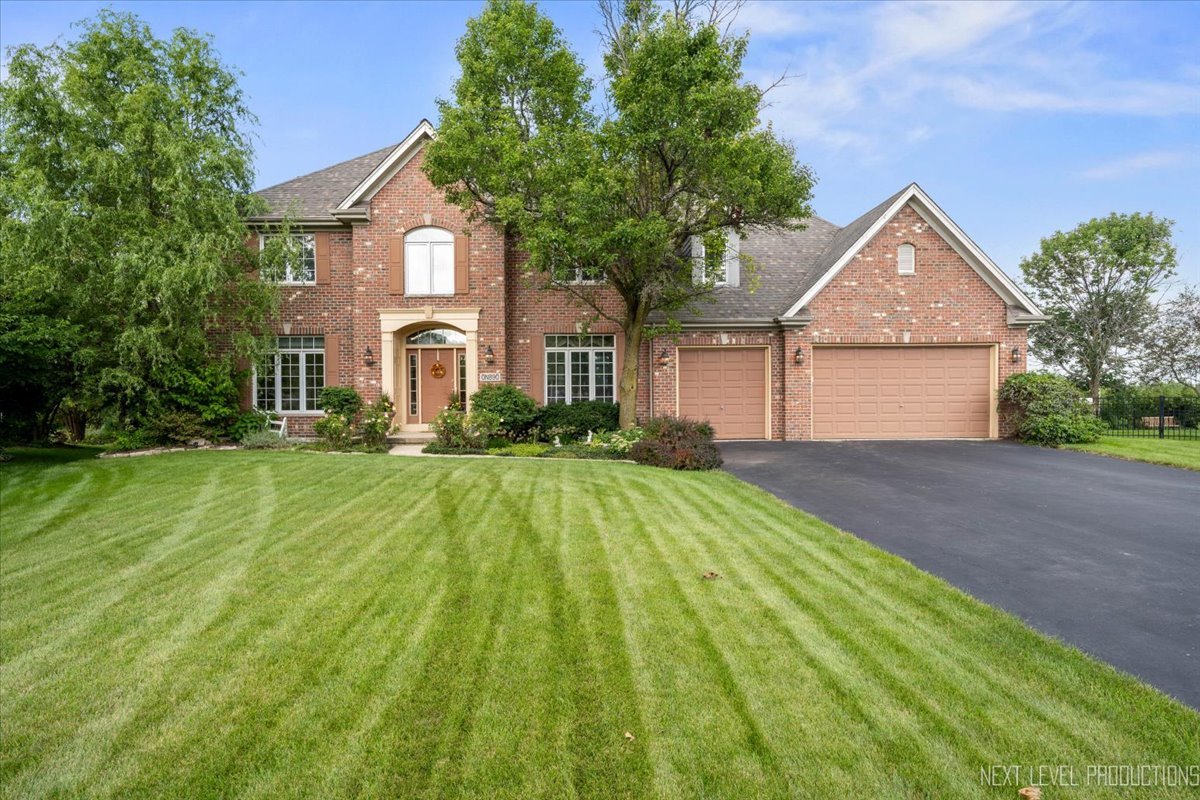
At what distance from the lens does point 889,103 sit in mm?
16359

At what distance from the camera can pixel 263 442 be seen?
13.8 m

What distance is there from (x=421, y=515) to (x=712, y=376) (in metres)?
11.0

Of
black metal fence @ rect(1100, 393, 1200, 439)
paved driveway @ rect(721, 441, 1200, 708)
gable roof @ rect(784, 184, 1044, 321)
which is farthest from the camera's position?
black metal fence @ rect(1100, 393, 1200, 439)

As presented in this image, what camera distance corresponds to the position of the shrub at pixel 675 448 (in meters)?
11.2

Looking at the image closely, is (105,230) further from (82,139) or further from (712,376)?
(712,376)

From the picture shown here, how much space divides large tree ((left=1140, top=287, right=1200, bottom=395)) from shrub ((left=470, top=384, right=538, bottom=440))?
80.4ft

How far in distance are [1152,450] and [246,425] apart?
2086 centimetres

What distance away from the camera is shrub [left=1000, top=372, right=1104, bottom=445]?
48.1 feet

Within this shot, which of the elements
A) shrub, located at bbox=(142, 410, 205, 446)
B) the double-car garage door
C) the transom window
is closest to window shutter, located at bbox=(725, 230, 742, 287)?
the double-car garage door

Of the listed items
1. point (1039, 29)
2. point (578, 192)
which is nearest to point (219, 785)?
point (578, 192)

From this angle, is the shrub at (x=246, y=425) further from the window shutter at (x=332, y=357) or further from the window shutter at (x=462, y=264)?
the window shutter at (x=462, y=264)

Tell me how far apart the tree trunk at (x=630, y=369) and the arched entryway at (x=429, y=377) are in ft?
15.4

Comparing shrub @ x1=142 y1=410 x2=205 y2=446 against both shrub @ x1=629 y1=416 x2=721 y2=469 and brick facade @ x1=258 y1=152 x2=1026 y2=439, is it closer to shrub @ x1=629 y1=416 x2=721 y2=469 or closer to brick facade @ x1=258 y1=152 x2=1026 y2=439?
brick facade @ x1=258 y1=152 x2=1026 y2=439

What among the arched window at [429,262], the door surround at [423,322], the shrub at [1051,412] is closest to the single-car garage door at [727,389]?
the door surround at [423,322]
